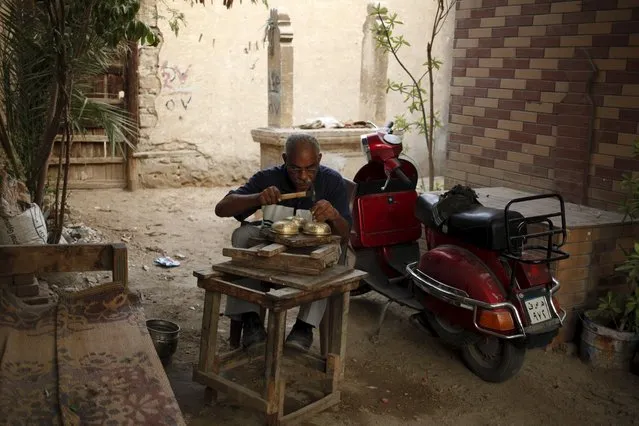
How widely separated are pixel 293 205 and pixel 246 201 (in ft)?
1.02

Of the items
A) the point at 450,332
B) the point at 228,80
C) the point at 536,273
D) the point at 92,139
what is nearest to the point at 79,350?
the point at 450,332

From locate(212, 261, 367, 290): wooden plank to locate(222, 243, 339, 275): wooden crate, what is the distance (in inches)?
1.4

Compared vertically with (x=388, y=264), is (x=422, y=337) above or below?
below

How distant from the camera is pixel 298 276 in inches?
136

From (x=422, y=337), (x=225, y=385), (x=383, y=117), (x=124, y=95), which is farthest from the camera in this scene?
(x=124, y=95)

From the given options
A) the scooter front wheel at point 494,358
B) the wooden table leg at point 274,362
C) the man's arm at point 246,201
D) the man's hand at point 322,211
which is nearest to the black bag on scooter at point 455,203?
the scooter front wheel at point 494,358

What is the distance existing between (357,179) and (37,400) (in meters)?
3.23

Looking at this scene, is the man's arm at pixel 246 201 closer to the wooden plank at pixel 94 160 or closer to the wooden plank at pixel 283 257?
the wooden plank at pixel 283 257

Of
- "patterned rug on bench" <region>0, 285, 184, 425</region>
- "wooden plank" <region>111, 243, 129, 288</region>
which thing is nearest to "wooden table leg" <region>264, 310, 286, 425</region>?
"patterned rug on bench" <region>0, 285, 184, 425</region>

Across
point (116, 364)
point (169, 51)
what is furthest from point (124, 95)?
point (116, 364)

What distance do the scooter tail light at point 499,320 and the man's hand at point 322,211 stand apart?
1039 millimetres

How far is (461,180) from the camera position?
640 cm

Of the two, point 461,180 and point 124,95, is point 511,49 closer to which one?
point 461,180

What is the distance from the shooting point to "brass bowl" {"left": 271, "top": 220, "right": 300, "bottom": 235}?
362cm
